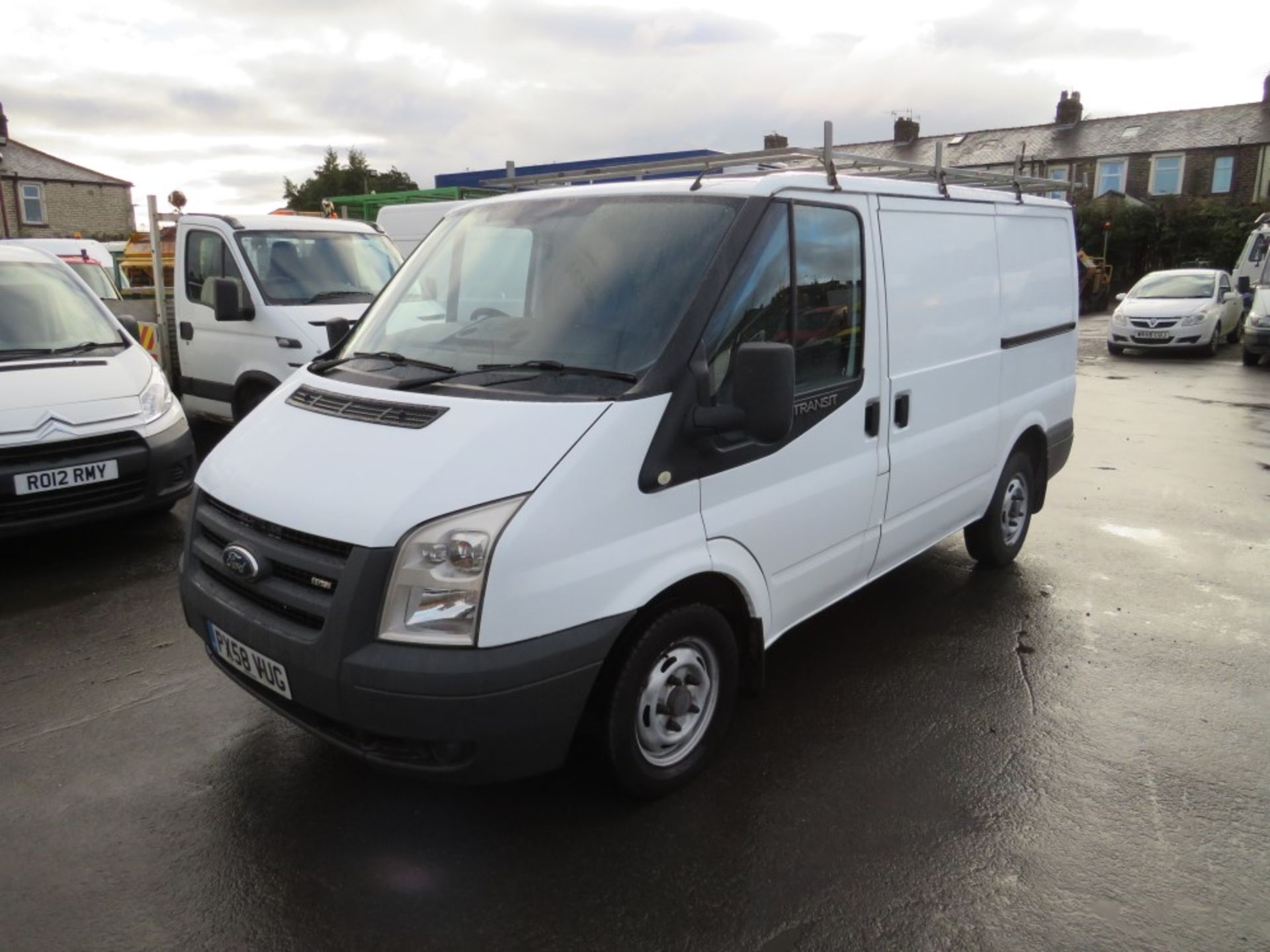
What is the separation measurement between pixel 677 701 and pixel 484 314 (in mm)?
1634

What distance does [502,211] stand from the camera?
3889 mm

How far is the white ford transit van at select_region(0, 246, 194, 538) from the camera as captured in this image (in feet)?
16.7

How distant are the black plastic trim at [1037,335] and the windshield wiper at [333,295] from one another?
222 inches

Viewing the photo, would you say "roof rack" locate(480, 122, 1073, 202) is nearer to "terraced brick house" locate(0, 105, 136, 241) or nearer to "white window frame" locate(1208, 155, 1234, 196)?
"terraced brick house" locate(0, 105, 136, 241)

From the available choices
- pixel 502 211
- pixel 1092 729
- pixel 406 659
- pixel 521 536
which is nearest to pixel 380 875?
pixel 406 659

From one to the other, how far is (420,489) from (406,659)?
0.48 metres

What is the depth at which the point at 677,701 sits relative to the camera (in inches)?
124

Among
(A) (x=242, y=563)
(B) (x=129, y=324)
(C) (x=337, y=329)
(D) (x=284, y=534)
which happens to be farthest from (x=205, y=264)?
(D) (x=284, y=534)

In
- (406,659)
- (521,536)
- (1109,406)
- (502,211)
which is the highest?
(502,211)

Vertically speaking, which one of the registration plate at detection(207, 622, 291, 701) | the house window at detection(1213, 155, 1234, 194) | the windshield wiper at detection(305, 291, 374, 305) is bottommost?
the registration plate at detection(207, 622, 291, 701)

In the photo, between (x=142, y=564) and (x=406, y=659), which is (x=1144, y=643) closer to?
(x=406, y=659)

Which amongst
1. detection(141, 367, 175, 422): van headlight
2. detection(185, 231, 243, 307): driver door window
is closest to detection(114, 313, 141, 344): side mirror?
detection(141, 367, 175, 422): van headlight

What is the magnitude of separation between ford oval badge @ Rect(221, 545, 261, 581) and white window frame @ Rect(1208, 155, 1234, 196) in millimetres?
49371

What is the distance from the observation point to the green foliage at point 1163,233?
36125 millimetres
